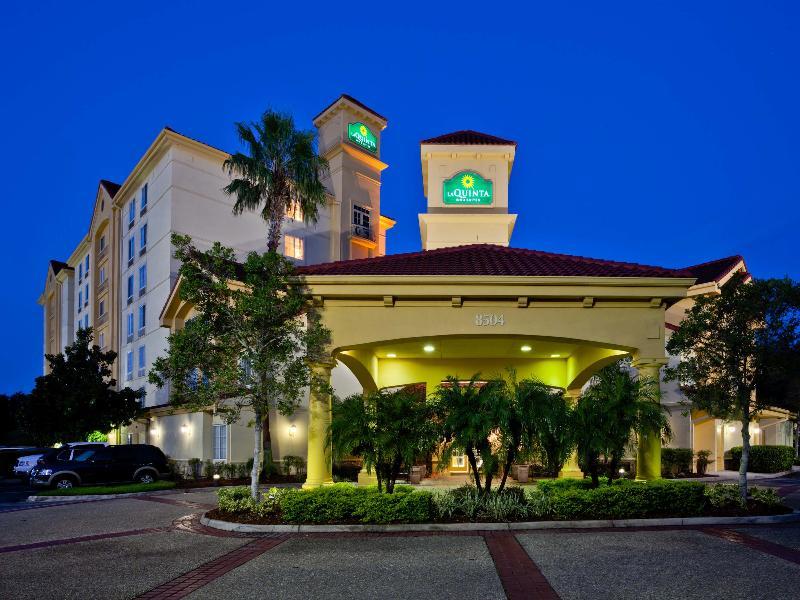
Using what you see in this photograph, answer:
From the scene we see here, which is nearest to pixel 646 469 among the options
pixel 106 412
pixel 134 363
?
pixel 106 412

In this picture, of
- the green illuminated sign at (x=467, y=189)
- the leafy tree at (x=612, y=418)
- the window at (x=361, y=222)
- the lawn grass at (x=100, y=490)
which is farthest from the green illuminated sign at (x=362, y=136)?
the leafy tree at (x=612, y=418)

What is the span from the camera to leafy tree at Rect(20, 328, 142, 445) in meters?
32.3

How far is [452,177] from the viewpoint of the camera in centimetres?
3688

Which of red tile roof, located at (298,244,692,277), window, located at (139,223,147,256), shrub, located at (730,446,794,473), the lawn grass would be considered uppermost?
window, located at (139,223,147,256)

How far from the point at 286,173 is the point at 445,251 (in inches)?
358

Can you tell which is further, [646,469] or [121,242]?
[121,242]

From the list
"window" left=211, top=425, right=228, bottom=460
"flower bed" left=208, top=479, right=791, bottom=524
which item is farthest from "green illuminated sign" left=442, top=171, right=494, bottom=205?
"flower bed" left=208, top=479, right=791, bottom=524

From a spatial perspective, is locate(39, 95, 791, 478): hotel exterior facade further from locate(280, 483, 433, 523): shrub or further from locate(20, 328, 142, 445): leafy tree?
locate(280, 483, 433, 523): shrub

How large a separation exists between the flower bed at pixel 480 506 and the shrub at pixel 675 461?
12.0 m

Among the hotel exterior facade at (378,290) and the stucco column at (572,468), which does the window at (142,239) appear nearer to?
the hotel exterior facade at (378,290)

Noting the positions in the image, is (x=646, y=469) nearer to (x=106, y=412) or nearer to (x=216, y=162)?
(x=106, y=412)

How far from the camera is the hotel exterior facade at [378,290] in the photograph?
1625 cm

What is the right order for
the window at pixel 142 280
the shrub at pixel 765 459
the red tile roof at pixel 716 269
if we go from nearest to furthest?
the shrub at pixel 765 459
the red tile roof at pixel 716 269
the window at pixel 142 280

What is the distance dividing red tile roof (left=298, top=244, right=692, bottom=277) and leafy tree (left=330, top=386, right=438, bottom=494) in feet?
A: 11.8
